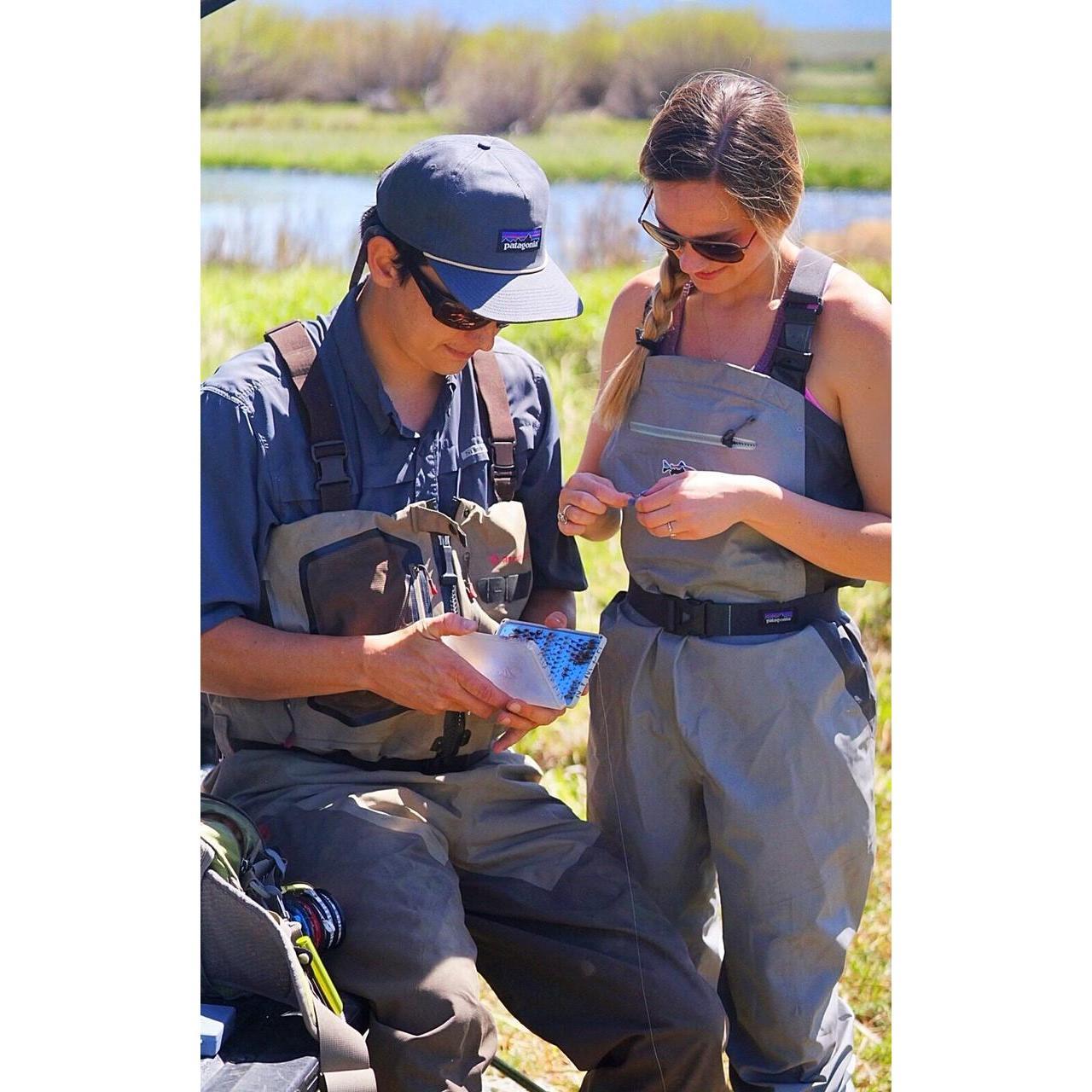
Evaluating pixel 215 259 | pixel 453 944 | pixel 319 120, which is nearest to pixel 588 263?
pixel 319 120

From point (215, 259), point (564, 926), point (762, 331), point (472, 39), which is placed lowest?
point (564, 926)

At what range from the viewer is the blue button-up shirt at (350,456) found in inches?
95.3

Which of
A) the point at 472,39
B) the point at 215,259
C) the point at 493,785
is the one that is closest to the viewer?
the point at 493,785

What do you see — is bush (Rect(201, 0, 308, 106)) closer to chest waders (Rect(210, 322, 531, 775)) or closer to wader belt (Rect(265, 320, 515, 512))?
wader belt (Rect(265, 320, 515, 512))

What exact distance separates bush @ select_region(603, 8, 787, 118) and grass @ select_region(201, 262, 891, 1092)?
0.78 m

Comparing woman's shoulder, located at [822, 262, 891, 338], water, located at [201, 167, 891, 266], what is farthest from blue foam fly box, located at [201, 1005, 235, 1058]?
water, located at [201, 167, 891, 266]

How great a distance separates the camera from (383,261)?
8.23ft

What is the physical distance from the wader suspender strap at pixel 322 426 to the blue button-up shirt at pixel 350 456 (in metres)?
0.02

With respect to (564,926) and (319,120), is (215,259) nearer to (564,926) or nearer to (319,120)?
(319,120)

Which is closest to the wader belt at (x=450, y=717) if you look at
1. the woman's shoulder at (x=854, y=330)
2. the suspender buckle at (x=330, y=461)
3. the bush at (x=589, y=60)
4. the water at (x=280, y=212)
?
the suspender buckle at (x=330, y=461)

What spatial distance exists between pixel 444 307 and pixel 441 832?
0.95m
